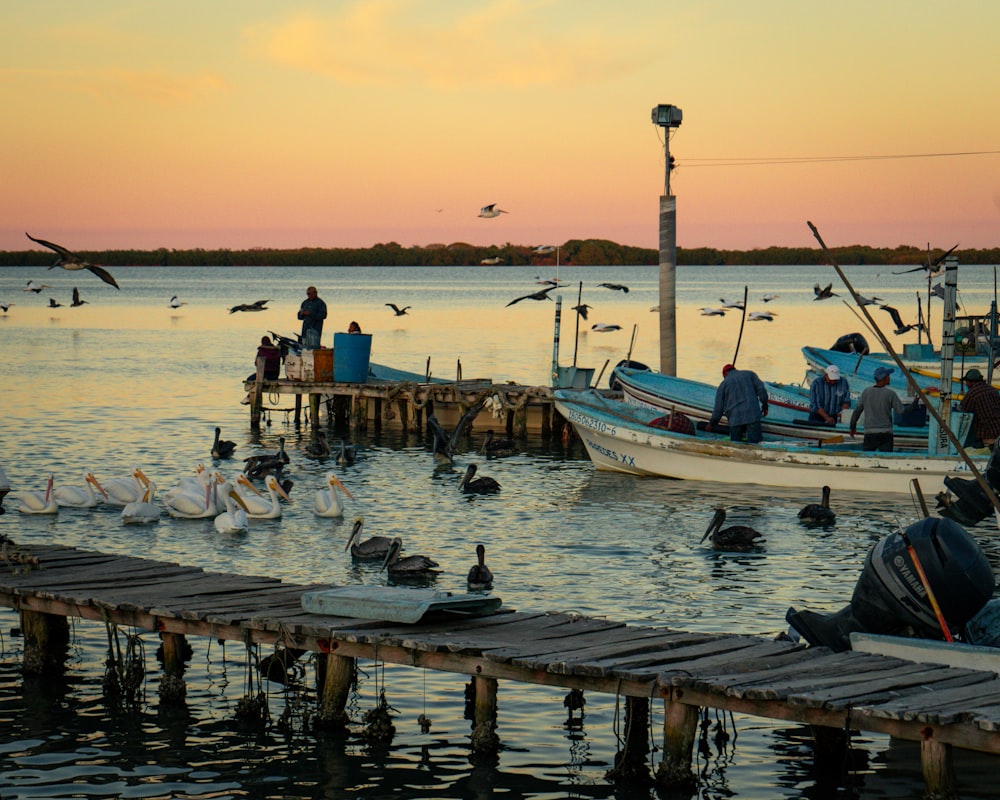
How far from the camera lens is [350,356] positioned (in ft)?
118

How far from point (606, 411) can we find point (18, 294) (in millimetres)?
126272

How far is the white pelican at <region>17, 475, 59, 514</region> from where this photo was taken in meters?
22.7

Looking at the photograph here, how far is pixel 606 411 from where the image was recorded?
2722 centimetres

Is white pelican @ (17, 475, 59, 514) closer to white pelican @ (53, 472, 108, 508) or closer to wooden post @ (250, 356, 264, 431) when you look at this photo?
white pelican @ (53, 472, 108, 508)

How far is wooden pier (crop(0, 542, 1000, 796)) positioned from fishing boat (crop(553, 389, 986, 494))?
12.6 metres

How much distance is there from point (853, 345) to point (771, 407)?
875 cm

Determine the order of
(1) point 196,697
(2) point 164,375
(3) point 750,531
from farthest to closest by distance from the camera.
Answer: (2) point 164,375 < (3) point 750,531 < (1) point 196,697

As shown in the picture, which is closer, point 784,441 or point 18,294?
point 784,441

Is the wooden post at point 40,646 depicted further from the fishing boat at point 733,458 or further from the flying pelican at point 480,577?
the fishing boat at point 733,458

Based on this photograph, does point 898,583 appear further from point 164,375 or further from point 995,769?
point 164,375

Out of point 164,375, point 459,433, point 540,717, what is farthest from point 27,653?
point 164,375

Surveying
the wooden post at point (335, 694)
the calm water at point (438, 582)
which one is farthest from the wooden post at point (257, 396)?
the wooden post at point (335, 694)

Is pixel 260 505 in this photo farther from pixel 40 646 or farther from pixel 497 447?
pixel 497 447

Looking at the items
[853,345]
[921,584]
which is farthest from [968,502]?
[853,345]
